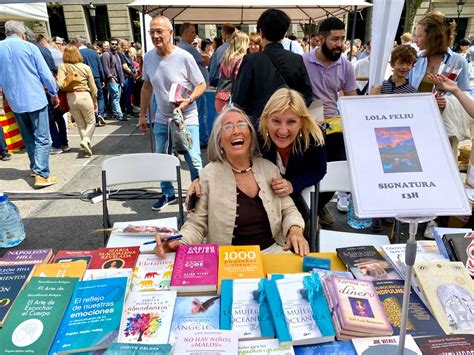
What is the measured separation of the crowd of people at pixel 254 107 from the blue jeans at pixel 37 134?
12 millimetres

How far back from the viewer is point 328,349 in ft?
3.54

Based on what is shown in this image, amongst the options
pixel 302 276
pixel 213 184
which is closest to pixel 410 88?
pixel 213 184

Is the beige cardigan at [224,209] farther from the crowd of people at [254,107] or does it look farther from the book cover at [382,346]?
the book cover at [382,346]

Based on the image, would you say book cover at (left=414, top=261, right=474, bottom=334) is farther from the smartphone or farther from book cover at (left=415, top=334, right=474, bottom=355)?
the smartphone

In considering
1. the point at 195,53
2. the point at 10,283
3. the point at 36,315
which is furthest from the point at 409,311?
the point at 195,53

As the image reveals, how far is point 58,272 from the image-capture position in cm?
142

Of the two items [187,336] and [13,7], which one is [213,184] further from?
[13,7]

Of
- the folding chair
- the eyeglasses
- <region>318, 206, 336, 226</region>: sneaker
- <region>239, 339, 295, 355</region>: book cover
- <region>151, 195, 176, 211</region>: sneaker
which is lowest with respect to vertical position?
<region>151, 195, 176, 211</region>: sneaker

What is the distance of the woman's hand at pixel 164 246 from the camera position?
5.08ft

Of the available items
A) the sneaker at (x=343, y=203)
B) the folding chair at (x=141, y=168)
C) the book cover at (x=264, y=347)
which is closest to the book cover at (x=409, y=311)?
the book cover at (x=264, y=347)

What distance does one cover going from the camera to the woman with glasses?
193 centimetres

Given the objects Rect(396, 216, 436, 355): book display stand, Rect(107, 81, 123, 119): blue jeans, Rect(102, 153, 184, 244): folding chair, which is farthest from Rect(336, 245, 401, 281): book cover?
Rect(107, 81, 123, 119): blue jeans

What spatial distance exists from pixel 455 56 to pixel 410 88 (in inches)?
17.4

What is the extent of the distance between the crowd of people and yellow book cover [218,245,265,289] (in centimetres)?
25
